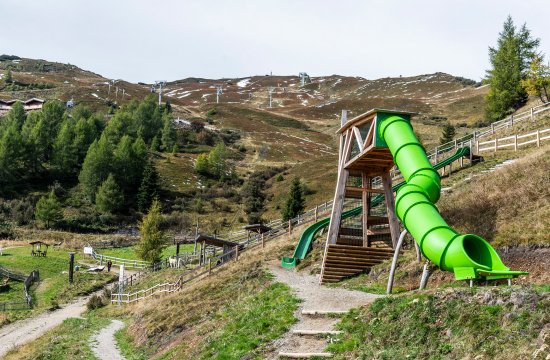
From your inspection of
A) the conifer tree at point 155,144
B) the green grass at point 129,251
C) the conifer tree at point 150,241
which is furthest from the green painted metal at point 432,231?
the conifer tree at point 155,144

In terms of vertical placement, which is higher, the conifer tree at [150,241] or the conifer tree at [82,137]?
the conifer tree at [82,137]

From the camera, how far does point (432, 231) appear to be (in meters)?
13.3

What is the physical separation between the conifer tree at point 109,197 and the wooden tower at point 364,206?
53714mm

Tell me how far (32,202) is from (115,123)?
30.0 m

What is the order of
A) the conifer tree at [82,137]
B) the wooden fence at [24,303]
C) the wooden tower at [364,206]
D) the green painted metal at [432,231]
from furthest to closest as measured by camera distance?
the conifer tree at [82,137], the wooden fence at [24,303], the wooden tower at [364,206], the green painted metal at [432,231]

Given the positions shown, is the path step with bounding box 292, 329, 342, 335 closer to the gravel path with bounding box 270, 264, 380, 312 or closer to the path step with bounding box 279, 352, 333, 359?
the path step with bounding box 279, 352, 333, 359

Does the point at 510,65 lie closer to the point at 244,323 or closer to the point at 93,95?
the point at 244,323

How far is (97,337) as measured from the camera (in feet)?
81.2

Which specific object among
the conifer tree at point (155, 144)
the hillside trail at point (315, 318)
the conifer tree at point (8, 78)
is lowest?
the hillside trail at point (315, 318)

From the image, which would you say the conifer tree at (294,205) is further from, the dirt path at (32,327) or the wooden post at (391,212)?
the wooden post at (391,212)

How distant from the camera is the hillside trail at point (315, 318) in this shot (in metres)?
13.1

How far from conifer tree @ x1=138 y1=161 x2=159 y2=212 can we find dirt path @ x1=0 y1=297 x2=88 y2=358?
40.7 metres

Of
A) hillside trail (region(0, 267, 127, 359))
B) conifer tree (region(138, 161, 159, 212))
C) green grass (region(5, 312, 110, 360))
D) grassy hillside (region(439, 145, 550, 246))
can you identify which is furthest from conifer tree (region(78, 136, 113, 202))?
grassy hillside (region(439, 145, 550, 246))

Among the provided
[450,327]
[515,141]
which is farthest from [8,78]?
[450,327]
